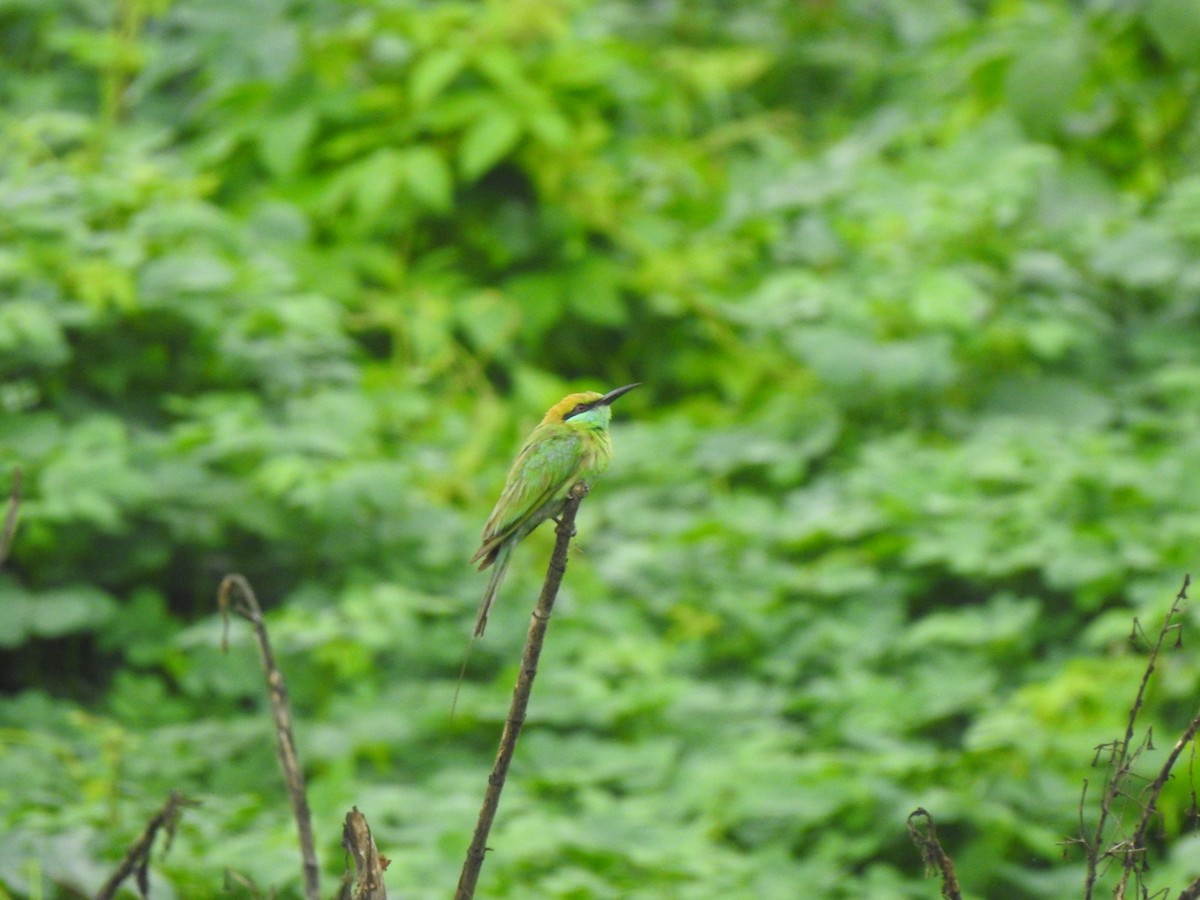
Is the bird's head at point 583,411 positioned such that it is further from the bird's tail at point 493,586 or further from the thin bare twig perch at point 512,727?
the thin bare twig perch at point 512,727

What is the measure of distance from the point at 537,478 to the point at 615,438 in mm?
3366

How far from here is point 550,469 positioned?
1.79 metres

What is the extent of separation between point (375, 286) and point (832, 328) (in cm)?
185

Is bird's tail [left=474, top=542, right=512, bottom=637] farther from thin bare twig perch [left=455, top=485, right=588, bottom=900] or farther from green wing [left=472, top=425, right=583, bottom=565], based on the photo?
thin bare twig perch [left=455, top=485, right=588, bottom=900]

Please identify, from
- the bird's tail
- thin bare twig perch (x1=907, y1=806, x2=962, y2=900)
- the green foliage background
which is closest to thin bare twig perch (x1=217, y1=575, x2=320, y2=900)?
the bird's tail

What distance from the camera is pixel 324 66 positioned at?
563 cm

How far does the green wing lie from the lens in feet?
5.87

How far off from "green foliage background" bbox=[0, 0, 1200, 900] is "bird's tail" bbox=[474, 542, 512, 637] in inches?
43.6

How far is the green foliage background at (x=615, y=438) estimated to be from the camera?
10.6 ft

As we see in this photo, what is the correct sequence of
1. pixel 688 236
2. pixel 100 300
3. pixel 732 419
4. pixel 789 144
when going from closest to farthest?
pixel 100 300 → pixel 732 419 → pixel 688 236 → pixel 789 144

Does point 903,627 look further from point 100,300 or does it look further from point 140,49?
point 140,49

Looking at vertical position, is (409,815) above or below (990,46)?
below

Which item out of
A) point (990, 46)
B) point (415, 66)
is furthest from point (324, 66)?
point (990, 46)

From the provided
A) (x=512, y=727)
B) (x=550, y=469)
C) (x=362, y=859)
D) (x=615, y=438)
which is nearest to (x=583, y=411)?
(x=550, y=469)
